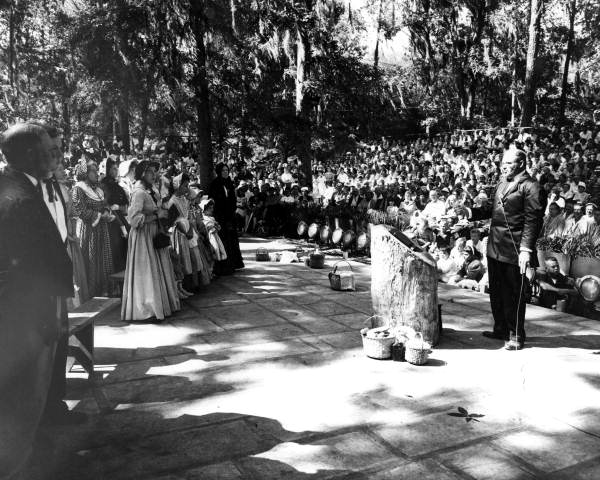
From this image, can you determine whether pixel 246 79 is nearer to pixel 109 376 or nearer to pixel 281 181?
pixel 281 181

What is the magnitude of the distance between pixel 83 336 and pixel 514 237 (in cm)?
357

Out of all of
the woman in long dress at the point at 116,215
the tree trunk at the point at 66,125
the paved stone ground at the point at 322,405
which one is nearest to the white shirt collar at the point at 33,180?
the paved stone ground at the point at 322,405

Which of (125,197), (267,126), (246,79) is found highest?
(246,79)

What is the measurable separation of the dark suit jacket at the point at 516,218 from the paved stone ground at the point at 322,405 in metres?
0.85

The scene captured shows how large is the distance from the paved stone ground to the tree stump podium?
329 mm

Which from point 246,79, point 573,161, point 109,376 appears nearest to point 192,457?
point 109,376

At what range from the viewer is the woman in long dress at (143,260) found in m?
6.04

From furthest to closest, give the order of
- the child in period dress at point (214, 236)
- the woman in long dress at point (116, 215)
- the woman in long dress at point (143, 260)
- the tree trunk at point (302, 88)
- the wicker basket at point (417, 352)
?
the tree trunk at point (302, 88) → the child in period dress at point (214, 236) → the woman in long dress at point (116, 215) → the woman in long dress at point (143, 260) → the wicker basket at point (417, 352)

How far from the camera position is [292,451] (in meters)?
3.31

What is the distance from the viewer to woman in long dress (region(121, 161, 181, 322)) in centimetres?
604

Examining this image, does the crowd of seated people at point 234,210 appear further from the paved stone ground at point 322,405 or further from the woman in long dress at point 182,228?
the paved stone ground at point 322,405

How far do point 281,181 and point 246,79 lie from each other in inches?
196

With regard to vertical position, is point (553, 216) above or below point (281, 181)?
below

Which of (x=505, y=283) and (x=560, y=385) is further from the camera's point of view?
(x=505, y=283)
